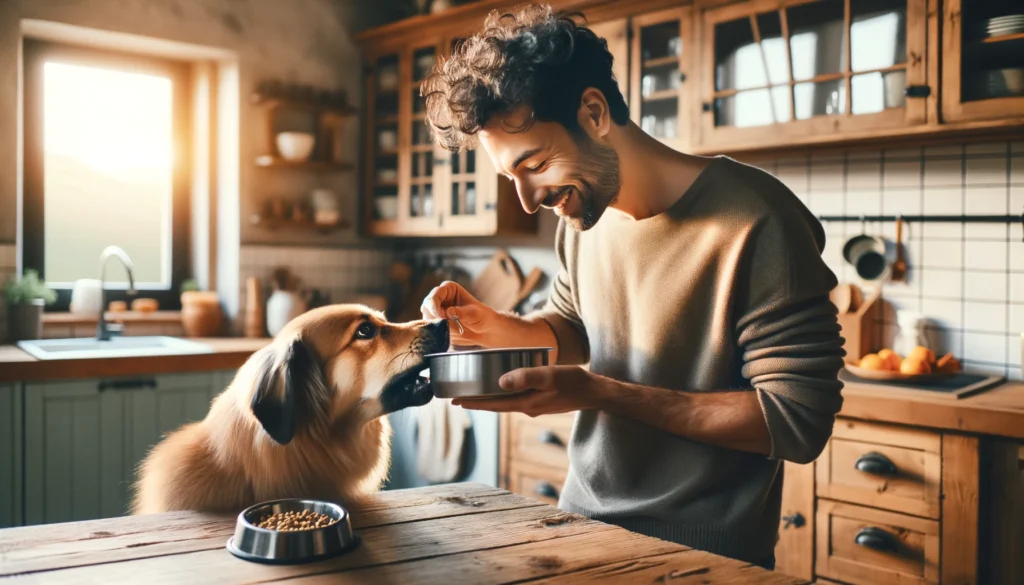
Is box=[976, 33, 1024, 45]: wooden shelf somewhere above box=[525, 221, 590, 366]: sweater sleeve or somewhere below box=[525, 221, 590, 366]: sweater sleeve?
above

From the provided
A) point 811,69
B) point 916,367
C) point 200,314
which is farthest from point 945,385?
point 200,314

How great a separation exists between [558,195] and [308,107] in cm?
301

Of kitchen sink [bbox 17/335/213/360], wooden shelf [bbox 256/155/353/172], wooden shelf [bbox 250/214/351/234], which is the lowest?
kitchen sink [bbox 17/335/213/360]

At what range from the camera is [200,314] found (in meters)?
3.98

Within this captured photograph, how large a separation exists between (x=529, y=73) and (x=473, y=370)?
489 mm

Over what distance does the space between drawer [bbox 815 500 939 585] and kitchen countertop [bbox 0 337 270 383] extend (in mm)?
2257

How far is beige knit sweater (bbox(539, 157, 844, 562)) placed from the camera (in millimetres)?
1326

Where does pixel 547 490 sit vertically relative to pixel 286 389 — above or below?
below

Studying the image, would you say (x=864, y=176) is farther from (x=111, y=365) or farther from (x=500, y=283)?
(x=111, y=365)

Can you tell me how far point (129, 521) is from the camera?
1.27 m

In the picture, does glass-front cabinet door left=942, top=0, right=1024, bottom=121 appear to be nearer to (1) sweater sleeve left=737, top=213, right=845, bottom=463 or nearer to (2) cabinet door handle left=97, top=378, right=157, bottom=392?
(1) sweater sleeve left=737, top=213, right=845, bottom=463

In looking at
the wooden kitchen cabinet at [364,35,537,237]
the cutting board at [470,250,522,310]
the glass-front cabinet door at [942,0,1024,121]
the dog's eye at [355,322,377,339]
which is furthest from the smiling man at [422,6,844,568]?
the cutting board at [470,250,522,310]

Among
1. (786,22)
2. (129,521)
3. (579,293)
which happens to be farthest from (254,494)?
(786,22)

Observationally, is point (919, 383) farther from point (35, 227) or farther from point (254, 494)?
point (35, 227)
